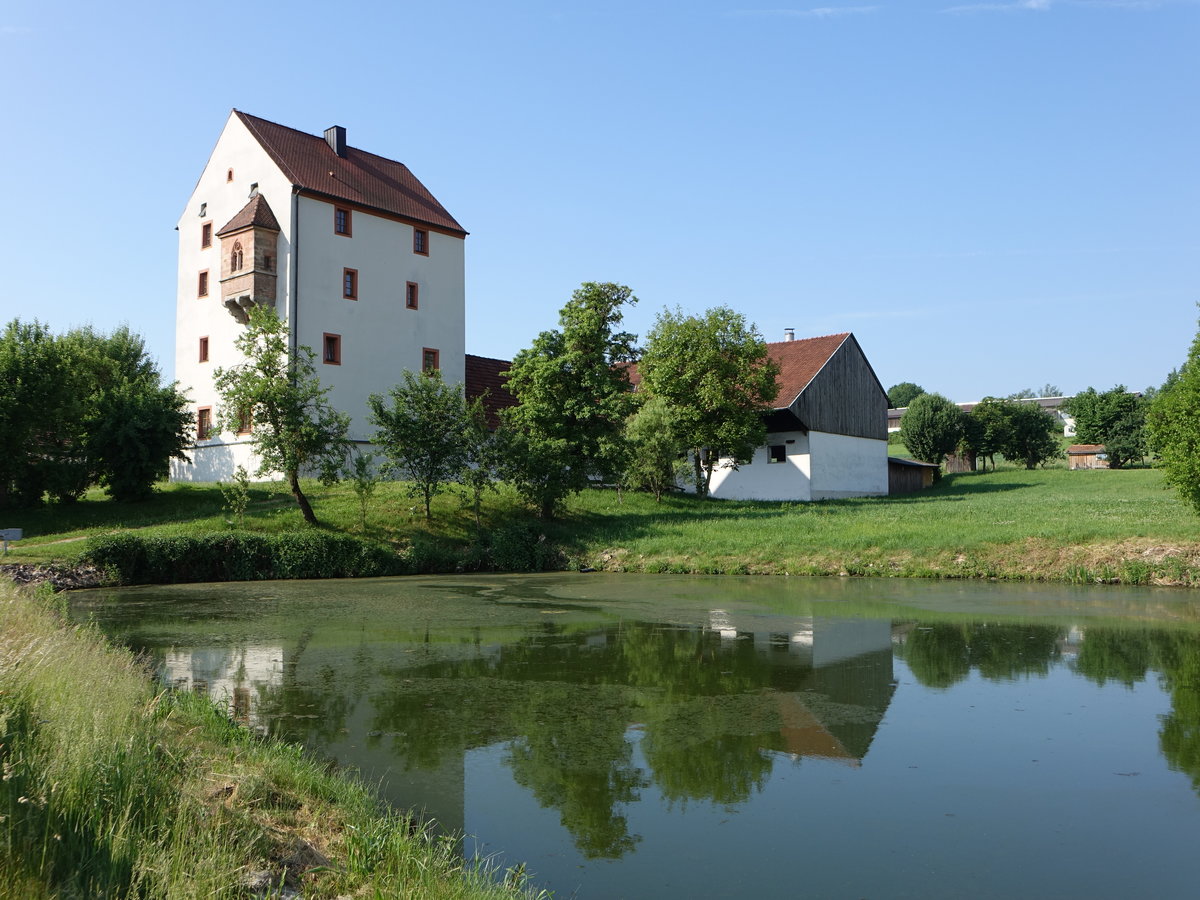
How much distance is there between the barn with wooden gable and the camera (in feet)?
149

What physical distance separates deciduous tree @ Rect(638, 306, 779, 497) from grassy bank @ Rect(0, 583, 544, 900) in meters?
35.0

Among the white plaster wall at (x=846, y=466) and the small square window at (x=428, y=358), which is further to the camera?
the white plaster wall at (x=846, y=466)

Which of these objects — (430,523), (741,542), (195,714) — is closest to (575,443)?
(430,523)

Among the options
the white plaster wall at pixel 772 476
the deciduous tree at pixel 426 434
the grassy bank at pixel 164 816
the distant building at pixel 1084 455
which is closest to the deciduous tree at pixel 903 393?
the distant building at pixel 1084 455

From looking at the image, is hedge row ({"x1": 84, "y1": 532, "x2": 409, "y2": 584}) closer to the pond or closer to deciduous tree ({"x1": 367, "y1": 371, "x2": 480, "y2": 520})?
deciduous tree ({"x1": 367, "y1": 371, "x2": 480, "y2": 520})

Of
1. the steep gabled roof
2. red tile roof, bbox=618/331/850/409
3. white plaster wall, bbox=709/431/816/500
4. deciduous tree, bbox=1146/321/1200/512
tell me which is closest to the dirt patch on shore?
the steep gabled roof

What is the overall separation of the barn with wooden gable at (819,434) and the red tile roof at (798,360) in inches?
2.1

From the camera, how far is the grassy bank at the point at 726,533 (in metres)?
22.1

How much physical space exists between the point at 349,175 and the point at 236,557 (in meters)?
21.4

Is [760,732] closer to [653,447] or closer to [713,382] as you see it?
[653,447]

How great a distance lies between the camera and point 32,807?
4.09 meters

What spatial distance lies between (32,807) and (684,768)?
179 inches

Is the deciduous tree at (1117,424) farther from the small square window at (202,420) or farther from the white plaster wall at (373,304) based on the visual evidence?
the small square window at (202,420)

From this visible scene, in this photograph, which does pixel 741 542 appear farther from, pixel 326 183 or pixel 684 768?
pixel 326 183
